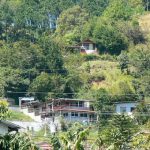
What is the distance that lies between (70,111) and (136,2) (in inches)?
1624

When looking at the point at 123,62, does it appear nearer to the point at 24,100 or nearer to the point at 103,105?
the point at 103,105

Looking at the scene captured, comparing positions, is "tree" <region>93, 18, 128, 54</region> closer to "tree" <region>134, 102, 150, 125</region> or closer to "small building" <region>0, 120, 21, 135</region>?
"tree" <region>134, 102, 150, 125</region>

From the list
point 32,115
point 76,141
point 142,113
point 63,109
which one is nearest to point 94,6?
point 63,109

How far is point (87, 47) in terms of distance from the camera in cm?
7862

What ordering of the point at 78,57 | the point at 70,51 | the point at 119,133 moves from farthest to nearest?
the point at 70,51
the point at 78,57
the point at 119,133

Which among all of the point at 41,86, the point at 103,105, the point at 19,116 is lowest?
the point at 19,116

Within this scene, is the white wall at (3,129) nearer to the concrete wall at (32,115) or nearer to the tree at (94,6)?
the concrete wall at (32,115)

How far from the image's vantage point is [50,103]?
59062 millimetres

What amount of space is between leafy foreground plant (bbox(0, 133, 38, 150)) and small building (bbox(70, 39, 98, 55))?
176 feet

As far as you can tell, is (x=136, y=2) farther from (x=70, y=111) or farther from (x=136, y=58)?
(x=70, y=111)

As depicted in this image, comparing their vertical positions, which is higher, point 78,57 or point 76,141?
point 78,57

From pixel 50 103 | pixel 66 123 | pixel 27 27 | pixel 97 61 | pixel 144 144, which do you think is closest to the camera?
pixel 144 144

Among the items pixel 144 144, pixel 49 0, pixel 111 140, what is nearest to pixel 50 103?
pixel 111 140

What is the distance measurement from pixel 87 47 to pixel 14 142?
56.4m
